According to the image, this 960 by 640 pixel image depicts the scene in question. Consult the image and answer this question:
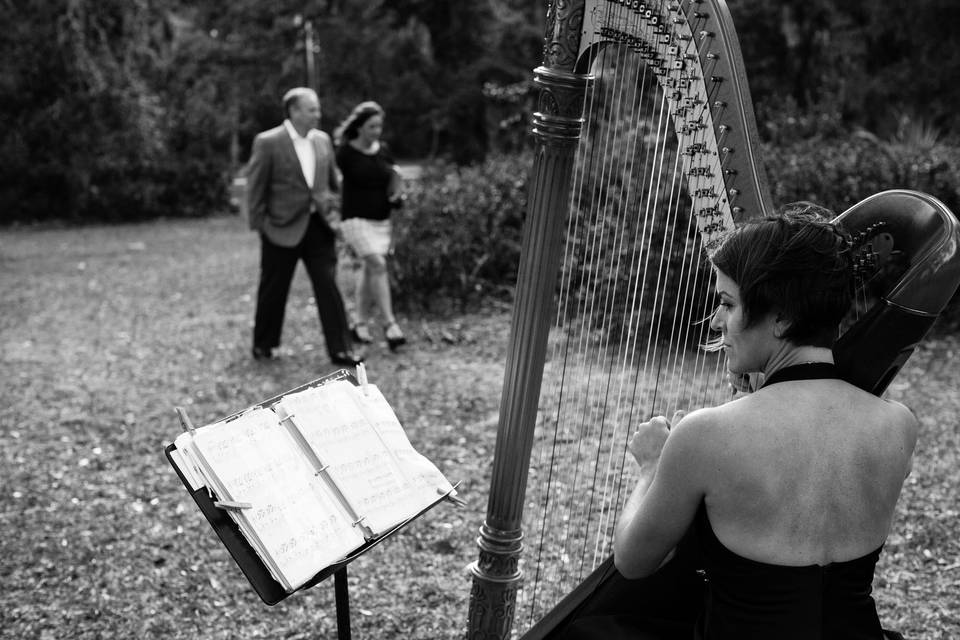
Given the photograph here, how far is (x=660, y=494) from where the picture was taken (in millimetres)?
1799

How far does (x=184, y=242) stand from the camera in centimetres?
1473

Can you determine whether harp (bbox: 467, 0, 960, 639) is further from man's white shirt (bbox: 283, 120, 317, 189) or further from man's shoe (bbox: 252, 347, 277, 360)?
man's shoe (bbox: 252, 347, 277, 360)

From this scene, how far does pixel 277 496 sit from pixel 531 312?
0.82 metres

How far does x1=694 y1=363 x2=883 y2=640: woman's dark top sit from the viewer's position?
1.80 metres

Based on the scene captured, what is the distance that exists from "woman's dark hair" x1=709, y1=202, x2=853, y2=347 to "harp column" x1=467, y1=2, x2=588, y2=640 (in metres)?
0.72

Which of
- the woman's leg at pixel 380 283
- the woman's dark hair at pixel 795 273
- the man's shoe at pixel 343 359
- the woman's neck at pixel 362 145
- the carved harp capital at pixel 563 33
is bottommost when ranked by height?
the man's shoe at pixel 343 359

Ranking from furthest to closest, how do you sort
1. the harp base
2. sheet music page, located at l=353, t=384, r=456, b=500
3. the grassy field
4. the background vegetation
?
the background vegetation, the grassy field, the harp base, sheet music page, located at l=353, t=384, r=456, b=500

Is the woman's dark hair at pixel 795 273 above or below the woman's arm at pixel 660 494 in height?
above

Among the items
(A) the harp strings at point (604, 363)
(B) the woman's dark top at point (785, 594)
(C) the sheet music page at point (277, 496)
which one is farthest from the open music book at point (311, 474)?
(B) the woman's dark top at point (785, 594)

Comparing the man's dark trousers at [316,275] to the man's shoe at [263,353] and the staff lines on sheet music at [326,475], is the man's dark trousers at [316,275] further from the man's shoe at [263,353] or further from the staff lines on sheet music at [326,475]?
the staff lines on sheet music at [326,475]

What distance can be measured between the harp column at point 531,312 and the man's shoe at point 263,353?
15.4 feet

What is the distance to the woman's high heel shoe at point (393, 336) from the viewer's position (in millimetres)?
7285

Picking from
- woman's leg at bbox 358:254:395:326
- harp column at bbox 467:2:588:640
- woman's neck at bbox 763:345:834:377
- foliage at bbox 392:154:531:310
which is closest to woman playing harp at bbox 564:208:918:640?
woman's neck at bbox 763:345:834:377

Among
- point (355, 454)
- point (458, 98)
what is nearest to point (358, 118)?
point (355, 454)
